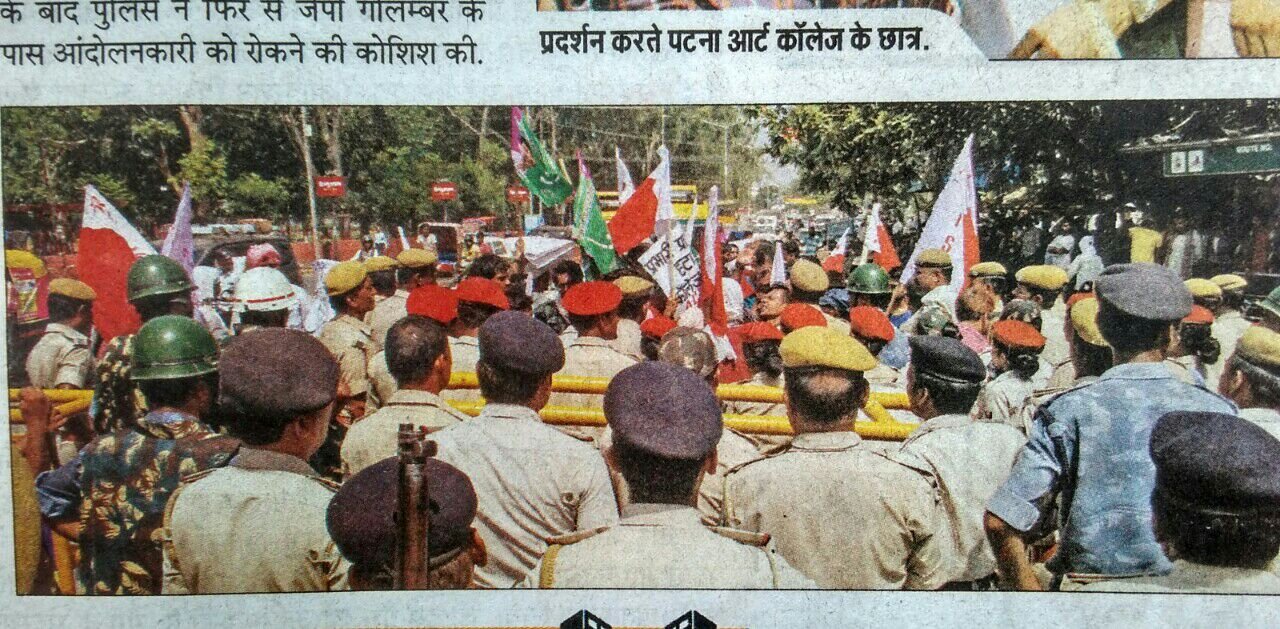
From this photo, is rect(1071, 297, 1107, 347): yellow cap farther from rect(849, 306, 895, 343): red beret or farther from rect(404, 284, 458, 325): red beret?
rect(404, 284, 458, 325): red beret

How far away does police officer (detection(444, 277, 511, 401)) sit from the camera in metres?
3.95

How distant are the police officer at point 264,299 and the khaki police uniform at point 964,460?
2778 mm

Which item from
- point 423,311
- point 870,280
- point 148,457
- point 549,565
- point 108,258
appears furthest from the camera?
point 870,280

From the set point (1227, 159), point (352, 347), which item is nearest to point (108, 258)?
point (352, 347)

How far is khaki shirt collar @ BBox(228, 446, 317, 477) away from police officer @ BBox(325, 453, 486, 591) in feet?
1.27

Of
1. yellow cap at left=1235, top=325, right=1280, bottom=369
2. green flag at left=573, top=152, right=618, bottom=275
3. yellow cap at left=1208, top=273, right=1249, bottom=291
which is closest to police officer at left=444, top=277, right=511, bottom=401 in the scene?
green flag at left=573, top=152, right=618, bottom=275

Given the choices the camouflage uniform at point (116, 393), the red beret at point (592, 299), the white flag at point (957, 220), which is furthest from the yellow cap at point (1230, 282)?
the camouflage uniform at point (116, 393)

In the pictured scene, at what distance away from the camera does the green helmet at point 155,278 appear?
3.86 metres

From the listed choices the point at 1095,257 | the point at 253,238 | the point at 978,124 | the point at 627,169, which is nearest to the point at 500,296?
the point at 627,169

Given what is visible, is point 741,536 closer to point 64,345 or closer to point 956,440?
point 956,440

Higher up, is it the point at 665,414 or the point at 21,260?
the point at 21,260

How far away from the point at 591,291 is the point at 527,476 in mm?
1146

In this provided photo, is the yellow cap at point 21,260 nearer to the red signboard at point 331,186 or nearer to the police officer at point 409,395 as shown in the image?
the red signboard at point 331,186

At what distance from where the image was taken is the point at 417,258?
13.2ft
